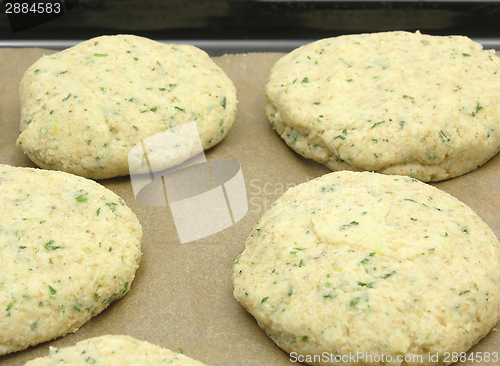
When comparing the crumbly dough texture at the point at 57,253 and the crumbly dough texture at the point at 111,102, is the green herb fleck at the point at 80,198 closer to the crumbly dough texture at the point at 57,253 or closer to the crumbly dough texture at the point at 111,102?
the crumbly dough texture at the point at 57,253

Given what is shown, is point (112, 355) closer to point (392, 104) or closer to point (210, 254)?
point (210, 254)

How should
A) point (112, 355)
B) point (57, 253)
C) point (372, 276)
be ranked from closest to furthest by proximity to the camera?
point (112, 355), point (372, 276), point (57, 253)

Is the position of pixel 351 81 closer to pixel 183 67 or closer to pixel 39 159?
pixel 183 67

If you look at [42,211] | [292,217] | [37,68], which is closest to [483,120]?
[292,217]

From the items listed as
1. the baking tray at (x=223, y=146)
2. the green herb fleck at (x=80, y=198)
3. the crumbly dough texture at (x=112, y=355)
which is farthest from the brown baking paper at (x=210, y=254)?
the green herb fleck at (x=80, y=198)

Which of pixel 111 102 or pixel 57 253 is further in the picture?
pixel 111 102

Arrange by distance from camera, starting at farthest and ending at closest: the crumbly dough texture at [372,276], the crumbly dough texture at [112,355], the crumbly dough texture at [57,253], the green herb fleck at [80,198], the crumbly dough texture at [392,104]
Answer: the crumbly dough texture at [392,104] < the green herb fleck at [80,198] < the crumbly dough texture at [57,253] < the crumbly dough texture at [372,276] < the crumbly dough texture at [112,355]

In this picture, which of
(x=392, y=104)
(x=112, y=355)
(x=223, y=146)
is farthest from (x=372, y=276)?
(x=223, y=146)
